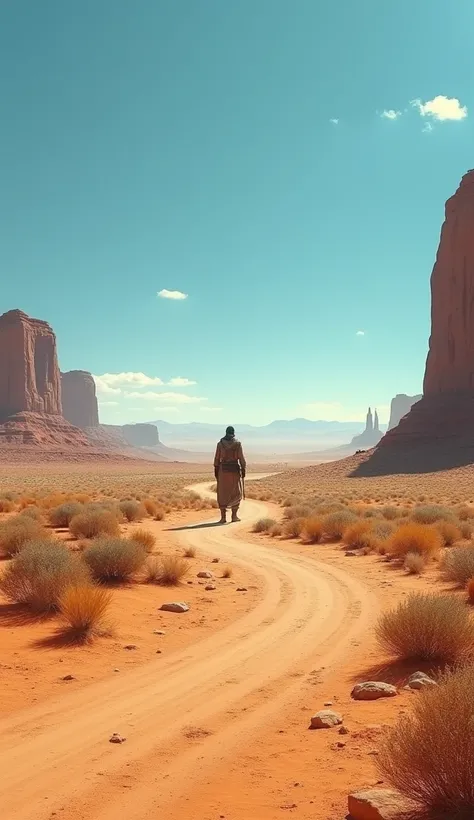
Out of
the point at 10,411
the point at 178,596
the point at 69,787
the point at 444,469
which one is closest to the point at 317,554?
the point at 178,596

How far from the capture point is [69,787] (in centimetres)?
375

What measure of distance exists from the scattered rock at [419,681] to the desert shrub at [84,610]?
3.58m

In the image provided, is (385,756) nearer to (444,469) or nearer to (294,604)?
(294,604)

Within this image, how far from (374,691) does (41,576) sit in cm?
466

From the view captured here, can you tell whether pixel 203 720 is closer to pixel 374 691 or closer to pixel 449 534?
pixel 374 691

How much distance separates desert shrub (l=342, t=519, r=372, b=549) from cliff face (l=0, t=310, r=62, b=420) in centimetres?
12517

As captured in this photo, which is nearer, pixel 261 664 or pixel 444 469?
pixel 261 664

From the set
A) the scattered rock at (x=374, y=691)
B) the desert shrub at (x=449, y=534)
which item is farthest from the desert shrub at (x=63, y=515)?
the scattered rock at (x=374, y=691)

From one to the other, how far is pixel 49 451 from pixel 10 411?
23700 millimetres

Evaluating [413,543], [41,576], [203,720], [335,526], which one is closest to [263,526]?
[335,526]

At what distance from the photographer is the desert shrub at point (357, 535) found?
1495 cm

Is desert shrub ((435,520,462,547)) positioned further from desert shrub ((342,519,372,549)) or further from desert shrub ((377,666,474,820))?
desert shrub ((377,666,474,820))

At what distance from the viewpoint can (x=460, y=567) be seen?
997 centimetres

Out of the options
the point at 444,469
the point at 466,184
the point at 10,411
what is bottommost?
the point at 444,469
